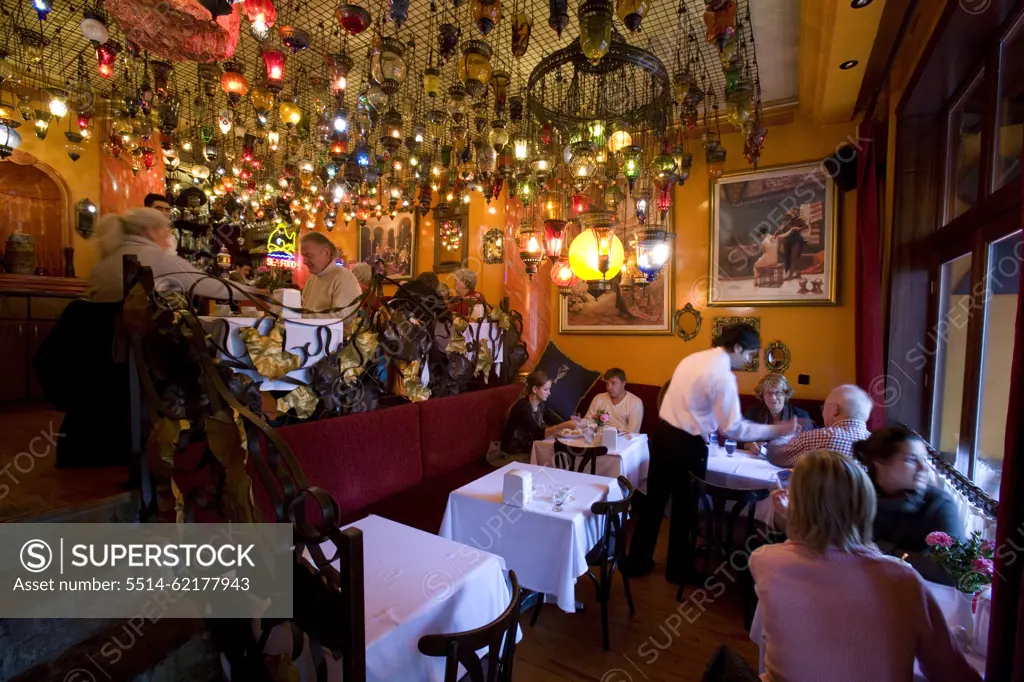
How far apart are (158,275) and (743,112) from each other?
341cm

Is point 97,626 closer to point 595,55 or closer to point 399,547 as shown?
point 399,547

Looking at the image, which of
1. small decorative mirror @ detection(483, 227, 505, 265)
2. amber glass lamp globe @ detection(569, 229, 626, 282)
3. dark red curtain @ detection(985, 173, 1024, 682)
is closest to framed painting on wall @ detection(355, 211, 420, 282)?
small decorative mirror @ detection(483, 227, 505, 265)

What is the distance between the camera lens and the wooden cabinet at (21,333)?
5145 mm

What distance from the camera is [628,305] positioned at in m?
6.32

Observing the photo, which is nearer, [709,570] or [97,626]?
[97,626]

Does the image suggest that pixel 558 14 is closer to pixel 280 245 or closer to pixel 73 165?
pixel 73 165

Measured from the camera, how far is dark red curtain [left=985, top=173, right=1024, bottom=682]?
3.72 ft

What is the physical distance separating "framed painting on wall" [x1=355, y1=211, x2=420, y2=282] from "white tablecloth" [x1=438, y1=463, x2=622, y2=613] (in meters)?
5.98

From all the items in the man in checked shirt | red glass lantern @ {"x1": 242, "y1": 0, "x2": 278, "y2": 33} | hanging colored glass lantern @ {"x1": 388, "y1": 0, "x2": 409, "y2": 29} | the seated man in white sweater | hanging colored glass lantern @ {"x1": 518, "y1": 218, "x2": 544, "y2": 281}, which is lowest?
the seated man in white sweater

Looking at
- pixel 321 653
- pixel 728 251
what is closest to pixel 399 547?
pixel 321 653

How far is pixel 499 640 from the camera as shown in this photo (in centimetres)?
157

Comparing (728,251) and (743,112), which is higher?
(743,112)

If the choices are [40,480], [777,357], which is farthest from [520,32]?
[777,357]

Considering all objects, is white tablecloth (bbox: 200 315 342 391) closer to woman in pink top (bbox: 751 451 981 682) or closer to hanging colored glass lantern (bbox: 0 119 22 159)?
hanging colored glass lantern (bbox: 0 119 22 159)
